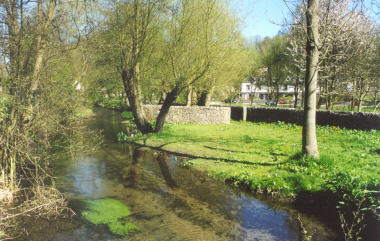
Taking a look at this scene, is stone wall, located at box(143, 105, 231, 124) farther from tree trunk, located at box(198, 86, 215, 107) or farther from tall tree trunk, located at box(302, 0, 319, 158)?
tall tree trunk, located at box(302, 0, 319, 158)

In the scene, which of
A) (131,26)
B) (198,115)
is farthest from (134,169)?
(198,115)

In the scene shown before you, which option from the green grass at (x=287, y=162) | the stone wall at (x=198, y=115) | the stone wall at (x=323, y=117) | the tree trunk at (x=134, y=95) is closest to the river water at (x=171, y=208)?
the green grass at (x=287, y=162)

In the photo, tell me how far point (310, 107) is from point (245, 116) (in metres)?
16.8

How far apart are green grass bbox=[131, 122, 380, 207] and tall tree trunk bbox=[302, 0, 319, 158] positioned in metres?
0.62

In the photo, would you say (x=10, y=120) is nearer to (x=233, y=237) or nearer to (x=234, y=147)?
(x=233, y=237)

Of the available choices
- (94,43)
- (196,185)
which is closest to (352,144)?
(196,185)

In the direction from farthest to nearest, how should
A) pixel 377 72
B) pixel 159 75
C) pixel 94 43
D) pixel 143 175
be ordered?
pixel 377 72, pixel 159 75, pixel 143 175, pixel 94 43

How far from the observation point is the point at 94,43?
919 centimetres

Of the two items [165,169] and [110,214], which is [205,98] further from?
[110,214]

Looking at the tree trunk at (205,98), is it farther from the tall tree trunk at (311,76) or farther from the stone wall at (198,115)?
the tall tree trunk at (311,76)

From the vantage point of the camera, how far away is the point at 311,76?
964cm

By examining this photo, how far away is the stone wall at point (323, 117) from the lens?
53.6 feet

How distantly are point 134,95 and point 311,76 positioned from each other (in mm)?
10836

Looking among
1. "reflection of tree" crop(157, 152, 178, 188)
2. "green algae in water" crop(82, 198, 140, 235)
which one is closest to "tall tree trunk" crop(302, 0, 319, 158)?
"reflection of tree" crop(157, 152, 178, 188)
